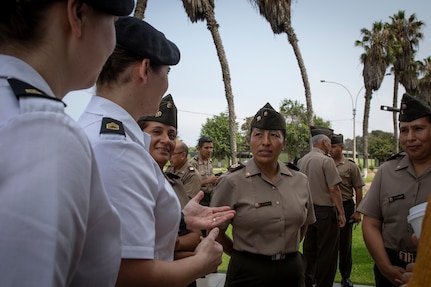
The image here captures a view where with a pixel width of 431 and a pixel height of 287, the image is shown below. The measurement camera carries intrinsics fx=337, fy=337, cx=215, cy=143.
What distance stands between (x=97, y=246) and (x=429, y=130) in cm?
295

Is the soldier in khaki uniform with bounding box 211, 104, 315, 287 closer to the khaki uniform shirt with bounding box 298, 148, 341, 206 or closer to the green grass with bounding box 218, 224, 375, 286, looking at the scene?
the khaki uniform shirt with bounding box 298, 148, 341, 206

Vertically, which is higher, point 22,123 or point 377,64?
point 377,64

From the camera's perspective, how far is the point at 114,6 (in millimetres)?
805

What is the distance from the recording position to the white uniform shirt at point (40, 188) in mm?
521

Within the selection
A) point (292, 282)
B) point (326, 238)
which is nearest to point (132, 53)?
point (292, 282)

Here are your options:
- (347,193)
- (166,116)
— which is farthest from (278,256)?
(347,193)

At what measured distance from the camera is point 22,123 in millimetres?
552

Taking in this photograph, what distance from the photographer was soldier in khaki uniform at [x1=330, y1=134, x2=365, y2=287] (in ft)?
18.4

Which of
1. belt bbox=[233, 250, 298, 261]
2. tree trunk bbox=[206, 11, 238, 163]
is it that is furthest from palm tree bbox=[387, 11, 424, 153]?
belt bbox=[233, 250, 298, 261]

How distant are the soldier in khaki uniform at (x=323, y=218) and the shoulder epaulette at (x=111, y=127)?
4.88 m

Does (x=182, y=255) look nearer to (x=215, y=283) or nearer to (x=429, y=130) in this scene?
(x=429, y=130)

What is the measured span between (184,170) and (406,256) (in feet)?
12.3

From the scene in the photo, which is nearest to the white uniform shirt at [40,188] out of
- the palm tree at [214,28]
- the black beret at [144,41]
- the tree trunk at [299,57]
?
the black beret at [144,41]

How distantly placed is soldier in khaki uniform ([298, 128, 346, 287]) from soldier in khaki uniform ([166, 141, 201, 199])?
76.2 inches
